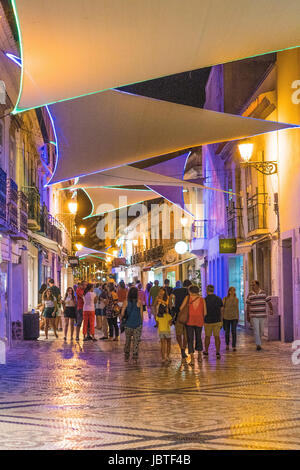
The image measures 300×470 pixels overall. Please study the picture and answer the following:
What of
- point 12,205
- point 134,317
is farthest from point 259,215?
point 134,317

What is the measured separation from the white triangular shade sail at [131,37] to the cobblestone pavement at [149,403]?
3818 millimetres

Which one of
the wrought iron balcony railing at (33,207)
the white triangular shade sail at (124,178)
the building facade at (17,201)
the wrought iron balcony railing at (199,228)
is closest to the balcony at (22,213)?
the building facade at (17,201)

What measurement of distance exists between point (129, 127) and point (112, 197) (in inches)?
470

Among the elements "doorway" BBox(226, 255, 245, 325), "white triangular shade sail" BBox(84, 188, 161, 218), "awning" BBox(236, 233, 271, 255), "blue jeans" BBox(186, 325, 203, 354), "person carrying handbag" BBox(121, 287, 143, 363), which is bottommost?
"blue jeans" BBox(186, 325, 203, 354)

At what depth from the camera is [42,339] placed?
67.4ft

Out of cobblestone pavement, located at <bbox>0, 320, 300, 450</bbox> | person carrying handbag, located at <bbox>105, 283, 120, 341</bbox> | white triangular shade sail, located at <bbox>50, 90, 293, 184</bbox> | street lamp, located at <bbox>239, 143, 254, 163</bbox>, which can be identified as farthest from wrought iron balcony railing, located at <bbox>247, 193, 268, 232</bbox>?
cobblestone pavement, located at <bbox>0, 320, 300, 450</bbox>

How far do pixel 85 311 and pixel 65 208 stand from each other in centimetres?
3113

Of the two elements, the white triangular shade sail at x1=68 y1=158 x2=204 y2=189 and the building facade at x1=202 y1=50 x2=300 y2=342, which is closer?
the building facade at x1=202 y1=50 x2=300 y2=342

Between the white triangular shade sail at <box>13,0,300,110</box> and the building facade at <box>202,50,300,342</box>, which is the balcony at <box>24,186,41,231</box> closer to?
the building facade at <box>202,50,300,342</box>

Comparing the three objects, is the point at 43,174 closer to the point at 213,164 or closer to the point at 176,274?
the point at 213,164

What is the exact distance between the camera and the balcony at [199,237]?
36.5 meters

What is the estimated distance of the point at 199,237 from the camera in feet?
123

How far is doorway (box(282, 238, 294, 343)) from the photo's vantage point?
18344 millimetres

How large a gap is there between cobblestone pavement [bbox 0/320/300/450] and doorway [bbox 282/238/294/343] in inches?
125
